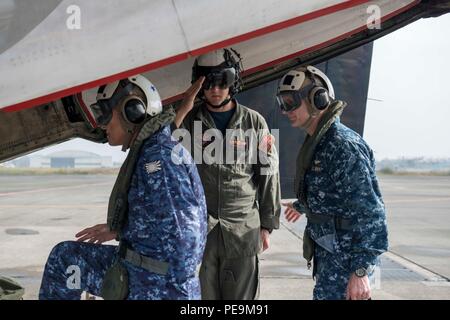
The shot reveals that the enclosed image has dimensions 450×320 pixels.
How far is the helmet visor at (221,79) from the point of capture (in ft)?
11.5

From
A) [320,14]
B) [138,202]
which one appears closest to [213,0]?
[320,14]

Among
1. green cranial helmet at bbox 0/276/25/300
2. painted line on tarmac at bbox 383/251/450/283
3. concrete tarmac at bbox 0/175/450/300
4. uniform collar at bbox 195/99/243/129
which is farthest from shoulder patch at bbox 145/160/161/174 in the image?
painted line on tarmac at bbox 383/251/450/283

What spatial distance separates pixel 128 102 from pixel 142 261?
780 mm

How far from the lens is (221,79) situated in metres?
3.50

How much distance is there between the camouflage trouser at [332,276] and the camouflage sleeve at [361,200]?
0.43ft

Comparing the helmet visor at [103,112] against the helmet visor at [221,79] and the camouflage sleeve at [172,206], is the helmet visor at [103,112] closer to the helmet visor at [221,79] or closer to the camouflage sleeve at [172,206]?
the camouflage sleeve at [172,206]

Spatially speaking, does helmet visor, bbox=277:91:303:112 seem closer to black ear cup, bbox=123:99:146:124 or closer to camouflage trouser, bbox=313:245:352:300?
camouflage trouser, bbox=313:245:352:300

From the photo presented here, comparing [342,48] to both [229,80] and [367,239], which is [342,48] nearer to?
[229,80]

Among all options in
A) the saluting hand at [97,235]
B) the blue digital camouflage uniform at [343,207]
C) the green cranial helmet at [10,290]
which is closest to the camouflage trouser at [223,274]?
the blue digital camouflage uniform at [343,207]

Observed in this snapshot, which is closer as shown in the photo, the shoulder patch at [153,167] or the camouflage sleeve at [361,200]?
the shoulder patch at [153,167]

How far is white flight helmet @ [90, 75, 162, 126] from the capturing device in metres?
2.54

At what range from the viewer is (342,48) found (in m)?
5.03

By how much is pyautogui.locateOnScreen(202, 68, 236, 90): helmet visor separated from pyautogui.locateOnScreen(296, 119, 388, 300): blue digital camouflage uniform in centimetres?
85
